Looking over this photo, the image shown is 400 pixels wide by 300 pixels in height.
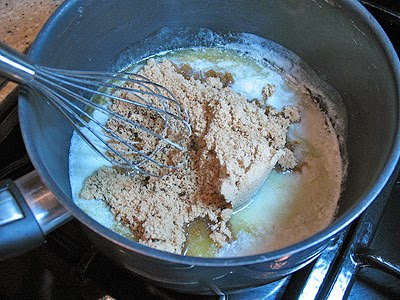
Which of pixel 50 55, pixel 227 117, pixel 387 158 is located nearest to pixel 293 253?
pixel 387 158

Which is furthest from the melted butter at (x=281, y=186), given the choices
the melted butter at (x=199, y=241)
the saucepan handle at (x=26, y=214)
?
the saucepan handle at (x=26, y=214)

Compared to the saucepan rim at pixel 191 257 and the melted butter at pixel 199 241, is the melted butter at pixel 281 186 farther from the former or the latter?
the saucepan rim at pixel 191 257

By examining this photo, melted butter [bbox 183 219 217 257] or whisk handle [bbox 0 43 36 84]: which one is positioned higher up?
whisk handle [bbox 0 43 36 84]

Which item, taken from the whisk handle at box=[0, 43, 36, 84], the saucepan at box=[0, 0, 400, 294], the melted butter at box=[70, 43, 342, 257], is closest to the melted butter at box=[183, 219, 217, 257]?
the melted butter at box=[70, 43, 342, 257]

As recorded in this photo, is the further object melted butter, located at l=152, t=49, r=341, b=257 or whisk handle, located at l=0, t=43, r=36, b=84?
melted butter, located at l=152, t=49, r=341, b=257

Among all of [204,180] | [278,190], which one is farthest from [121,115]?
[278,190]

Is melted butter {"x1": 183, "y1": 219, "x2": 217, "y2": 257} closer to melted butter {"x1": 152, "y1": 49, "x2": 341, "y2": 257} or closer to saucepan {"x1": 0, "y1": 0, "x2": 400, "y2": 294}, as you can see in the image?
melted butter {"x1": 152, "y1": 49, "x2": 341, "y2": 257}

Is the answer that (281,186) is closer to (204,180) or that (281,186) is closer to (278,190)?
(278,190)
